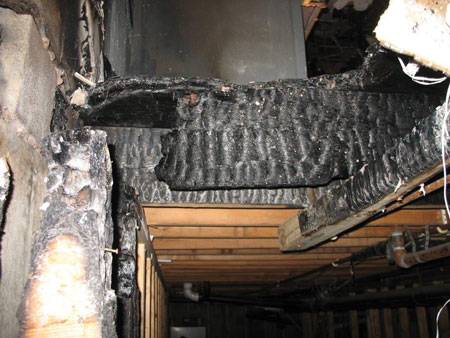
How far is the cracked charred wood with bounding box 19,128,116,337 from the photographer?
73 centimetres

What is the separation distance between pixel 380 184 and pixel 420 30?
583 mm

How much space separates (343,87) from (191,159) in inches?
27.7

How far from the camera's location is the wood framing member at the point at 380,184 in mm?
958

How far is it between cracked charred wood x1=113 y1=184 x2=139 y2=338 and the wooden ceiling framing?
0.28m

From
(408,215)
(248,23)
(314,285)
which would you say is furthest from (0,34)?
(314,285)

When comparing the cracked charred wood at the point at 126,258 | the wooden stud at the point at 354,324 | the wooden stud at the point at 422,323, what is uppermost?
the cracked charred wood at the point at 126,258

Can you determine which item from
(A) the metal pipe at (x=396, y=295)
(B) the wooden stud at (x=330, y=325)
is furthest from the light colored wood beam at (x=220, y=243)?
(B) the wooden stud at (x=330, y=325)

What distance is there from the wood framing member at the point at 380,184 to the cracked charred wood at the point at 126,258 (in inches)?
33.5

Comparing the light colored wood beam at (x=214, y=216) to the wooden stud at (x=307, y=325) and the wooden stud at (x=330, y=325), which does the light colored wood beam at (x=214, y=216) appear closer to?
the wooden stud at (x=330, y=325)

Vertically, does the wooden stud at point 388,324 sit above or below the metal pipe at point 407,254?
below

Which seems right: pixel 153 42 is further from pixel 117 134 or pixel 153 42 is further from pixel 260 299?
pixel 260 299

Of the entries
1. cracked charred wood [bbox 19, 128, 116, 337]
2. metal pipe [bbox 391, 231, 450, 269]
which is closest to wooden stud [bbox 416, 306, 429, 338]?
metal pipe [bbox 391, 231, 450, 269]

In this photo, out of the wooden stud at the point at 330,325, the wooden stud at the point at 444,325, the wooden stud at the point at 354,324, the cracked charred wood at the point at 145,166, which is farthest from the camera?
the wooden stud at the point at 330,325

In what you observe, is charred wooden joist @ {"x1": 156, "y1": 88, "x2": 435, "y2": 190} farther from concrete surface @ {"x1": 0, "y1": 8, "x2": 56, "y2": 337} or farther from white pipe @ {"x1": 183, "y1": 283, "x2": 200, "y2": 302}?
white pipe @ {"x1": 183, "y1": 283, "x2": 200, "y2": 302}
